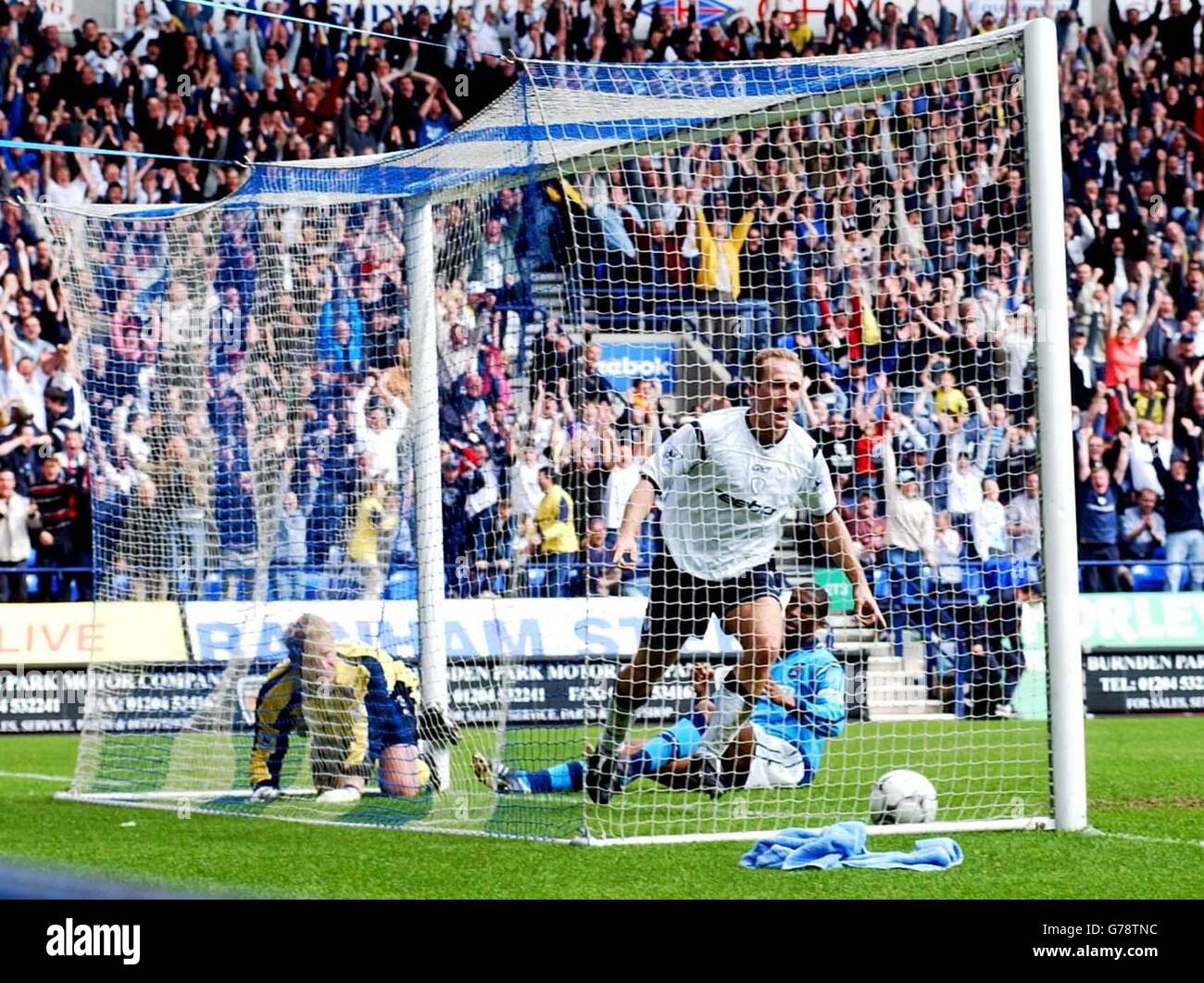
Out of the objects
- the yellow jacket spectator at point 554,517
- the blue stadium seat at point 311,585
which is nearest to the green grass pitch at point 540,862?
the blue stadium seat at point 311,585

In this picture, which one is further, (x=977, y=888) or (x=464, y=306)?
(x=464, y=306)

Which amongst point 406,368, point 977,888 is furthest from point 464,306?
point 977,888

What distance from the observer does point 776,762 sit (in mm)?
9023

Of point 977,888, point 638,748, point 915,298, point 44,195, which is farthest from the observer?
point 44,195

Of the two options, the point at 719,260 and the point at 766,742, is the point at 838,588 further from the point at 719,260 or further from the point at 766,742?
the point at 766,742

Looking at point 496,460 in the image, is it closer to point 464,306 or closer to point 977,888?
point 464,306

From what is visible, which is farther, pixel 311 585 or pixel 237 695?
pixel 311 585

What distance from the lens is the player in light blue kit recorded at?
28.4ft

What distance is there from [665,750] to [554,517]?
509 cm

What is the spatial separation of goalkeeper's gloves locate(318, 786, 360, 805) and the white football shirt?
87.2 inches

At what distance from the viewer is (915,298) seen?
56.3 feet

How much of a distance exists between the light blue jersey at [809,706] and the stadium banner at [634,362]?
7.70 m

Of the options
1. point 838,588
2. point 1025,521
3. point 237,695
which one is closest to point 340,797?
point 237,695

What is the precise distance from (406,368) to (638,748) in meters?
2.85
